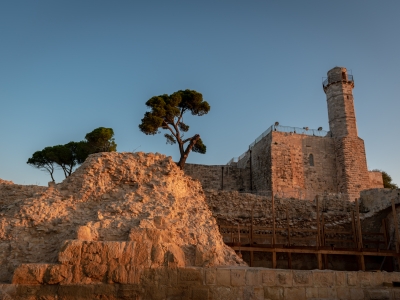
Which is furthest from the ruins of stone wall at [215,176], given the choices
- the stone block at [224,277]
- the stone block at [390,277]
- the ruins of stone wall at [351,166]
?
the stone block at [224,277]

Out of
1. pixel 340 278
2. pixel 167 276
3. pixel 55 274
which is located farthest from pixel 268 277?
pixel 55 274

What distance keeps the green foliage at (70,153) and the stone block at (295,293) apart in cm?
1884

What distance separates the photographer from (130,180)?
324 inches

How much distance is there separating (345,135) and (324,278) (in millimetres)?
19533

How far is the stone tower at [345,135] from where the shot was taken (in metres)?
23.4

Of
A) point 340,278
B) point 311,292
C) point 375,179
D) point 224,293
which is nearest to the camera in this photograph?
point 224,293

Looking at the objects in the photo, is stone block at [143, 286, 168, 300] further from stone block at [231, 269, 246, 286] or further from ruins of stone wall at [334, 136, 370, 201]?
ruins of stone wall at [334, 136, 370, 201]

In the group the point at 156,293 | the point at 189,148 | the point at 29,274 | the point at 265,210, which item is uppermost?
the point at 189,148

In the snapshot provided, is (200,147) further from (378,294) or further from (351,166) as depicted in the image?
(378,294)

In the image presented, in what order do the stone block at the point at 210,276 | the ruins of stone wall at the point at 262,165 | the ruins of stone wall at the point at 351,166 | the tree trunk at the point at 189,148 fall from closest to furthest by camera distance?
the stone block at the point at 210,276
the tree trunk at the point at 189,148
the ruins of stone wall at the point at 351,166
the ruins of stone wall at the point at 262,165

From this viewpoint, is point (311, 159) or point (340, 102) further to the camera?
point (340, 102)

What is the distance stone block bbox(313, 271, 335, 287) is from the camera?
276 inches

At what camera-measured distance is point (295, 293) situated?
22.3 ft

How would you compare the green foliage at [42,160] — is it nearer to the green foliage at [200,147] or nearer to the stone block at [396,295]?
the green foliage at [200,147]
